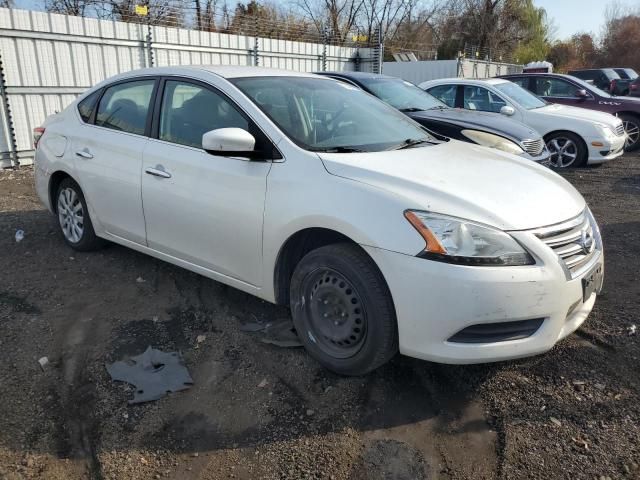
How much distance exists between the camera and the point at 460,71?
66.8 ft

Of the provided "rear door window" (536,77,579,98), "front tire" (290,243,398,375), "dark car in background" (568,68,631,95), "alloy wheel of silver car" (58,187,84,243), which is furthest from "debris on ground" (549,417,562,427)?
"dark car in background" (568,68,631,95)

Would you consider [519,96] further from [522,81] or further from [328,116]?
[328,116]

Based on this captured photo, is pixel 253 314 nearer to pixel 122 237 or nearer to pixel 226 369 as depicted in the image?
pixel 226 369

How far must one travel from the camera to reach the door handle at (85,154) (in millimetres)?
4362

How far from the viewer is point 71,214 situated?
4.88 m

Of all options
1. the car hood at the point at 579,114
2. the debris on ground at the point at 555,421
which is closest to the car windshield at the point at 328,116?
the debris on ground at the point at 555,421

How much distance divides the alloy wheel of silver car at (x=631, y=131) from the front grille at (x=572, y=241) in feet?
33.2

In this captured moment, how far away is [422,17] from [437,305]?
139 ft

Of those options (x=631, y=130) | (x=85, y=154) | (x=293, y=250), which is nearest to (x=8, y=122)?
(x=85, y=154)

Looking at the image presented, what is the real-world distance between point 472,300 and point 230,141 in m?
1.61

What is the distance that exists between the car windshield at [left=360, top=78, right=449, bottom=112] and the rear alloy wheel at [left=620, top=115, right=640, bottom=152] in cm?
567

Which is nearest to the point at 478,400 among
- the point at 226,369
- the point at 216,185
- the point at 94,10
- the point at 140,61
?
the point at 226,369

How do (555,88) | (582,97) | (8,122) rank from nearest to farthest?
(8,122)
(582,97)
(555,88)

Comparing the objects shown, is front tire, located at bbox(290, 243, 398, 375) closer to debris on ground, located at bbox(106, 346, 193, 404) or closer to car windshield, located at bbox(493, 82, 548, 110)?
debris on ground, located at bbox(106, 346, 193, 404)
